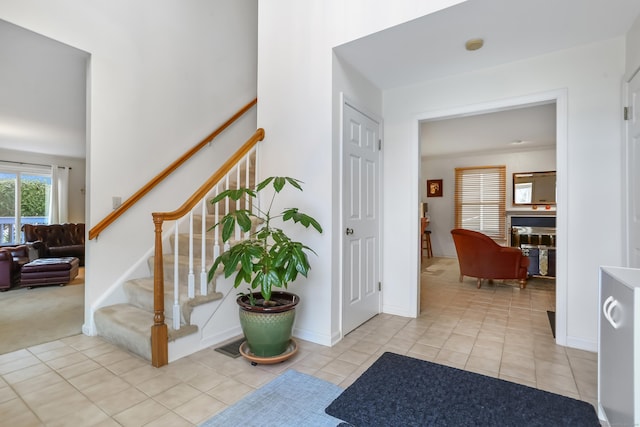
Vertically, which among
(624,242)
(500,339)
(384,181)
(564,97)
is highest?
(564,97)

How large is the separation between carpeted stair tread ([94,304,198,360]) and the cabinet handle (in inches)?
95.3

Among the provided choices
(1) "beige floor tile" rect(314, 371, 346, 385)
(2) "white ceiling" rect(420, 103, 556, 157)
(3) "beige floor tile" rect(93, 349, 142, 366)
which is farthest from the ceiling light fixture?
(3) "beige floor tile" rect(93, 349, 142, 366)

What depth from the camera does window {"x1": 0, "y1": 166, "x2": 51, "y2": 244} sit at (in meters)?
6.55

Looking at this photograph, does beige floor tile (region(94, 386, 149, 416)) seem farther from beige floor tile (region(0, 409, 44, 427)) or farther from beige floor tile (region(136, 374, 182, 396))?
beige floor tile (region(0, 409, 44, 427))

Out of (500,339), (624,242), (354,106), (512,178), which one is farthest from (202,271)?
(512,178)

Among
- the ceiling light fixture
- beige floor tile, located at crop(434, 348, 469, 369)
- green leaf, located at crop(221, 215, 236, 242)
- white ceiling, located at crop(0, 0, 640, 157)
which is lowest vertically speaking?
beige floor tile, located at crop(434, 348, 469, 369)

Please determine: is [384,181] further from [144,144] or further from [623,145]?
[144,144]

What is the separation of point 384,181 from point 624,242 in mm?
1925

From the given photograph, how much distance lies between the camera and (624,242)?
224cm

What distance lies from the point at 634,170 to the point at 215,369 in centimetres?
311

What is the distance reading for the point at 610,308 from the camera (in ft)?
4.47

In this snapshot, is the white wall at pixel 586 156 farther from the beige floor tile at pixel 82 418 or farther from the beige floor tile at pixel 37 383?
the beige floor tile at pixel 37 383

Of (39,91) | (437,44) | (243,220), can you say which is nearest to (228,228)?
(243,220)

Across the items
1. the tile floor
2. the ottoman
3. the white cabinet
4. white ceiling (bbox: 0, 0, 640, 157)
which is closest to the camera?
the white cabinet
